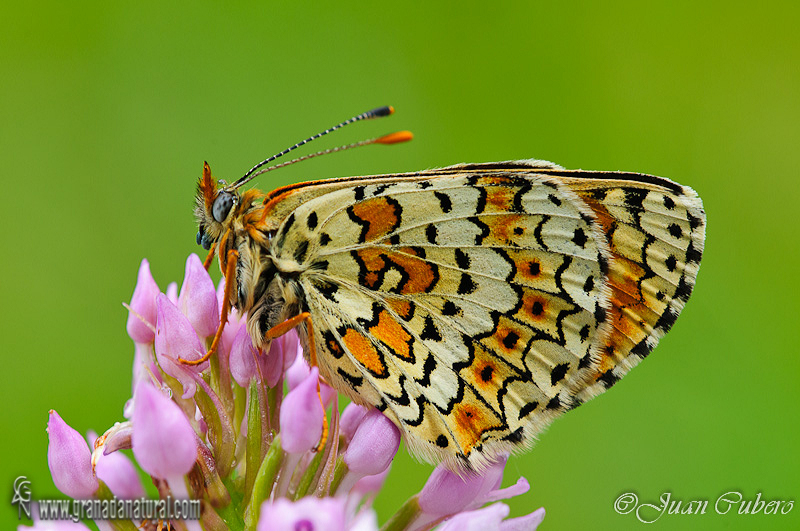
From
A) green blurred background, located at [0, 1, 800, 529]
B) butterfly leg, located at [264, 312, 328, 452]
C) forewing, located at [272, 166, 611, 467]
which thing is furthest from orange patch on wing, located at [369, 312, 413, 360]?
green blurred background, located at [0, 1, 800, 529]

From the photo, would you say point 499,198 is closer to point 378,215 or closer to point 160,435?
point 378,215

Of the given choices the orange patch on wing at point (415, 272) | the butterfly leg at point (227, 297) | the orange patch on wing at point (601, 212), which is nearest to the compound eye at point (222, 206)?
the butterfly leg at point (227, 297)

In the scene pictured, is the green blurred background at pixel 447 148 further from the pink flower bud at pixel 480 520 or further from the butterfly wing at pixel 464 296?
the pink flower bud at pixel 480 520

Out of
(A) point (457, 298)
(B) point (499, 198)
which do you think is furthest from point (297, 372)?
(B) point (499, 198)

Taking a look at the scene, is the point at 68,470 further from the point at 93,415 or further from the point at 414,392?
the point at 93,415

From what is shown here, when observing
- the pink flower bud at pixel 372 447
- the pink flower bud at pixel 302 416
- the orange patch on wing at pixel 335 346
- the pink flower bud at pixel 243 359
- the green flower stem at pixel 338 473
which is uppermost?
the orange patch on wing at pixel 335 346

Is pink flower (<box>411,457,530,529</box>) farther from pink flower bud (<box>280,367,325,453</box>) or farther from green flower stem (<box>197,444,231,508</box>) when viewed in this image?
green flower stem (<box>197,444,231,508</box>)
